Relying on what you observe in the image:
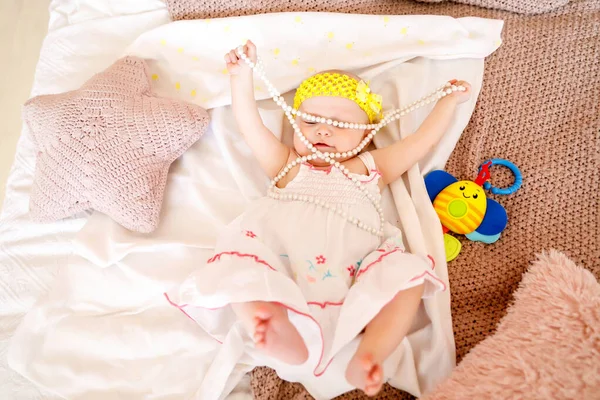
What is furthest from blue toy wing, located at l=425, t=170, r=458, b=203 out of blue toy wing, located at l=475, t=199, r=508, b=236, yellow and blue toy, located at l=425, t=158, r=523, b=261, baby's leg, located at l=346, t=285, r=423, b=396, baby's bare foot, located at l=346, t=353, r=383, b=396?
baby's bare foot, located at l=346, t=353, r=383, b=396

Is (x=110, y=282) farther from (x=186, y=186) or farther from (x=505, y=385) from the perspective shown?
(x=505, y=385)

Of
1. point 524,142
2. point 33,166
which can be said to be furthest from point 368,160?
point 33,166

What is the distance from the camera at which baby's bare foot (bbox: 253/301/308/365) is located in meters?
0.79

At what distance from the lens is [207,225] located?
1139 millimetres

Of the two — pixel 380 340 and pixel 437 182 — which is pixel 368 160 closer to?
pixel 437 182

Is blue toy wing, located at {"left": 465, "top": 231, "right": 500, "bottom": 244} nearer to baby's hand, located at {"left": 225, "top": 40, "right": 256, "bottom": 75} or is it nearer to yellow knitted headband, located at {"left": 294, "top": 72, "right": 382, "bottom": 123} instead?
yellow knitted headband, located at {"left": 294, "top": 72, "right": 382, "bottom": 123}

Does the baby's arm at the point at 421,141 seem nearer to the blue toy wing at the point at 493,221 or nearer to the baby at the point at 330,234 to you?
the baby at the point at 330,234

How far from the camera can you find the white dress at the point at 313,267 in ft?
2.74

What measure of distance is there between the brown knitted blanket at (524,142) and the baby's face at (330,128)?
0.29 metres

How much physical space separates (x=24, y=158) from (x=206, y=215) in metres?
0.55

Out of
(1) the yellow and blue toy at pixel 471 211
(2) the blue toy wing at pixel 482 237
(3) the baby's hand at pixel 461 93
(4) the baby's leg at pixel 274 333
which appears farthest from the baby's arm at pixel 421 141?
(4) the baby's leg at pixel 274 333

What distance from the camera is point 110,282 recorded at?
1064mm

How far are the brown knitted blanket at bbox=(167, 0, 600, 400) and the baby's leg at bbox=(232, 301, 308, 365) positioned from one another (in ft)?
0.56

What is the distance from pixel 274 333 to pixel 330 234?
0.89ft
